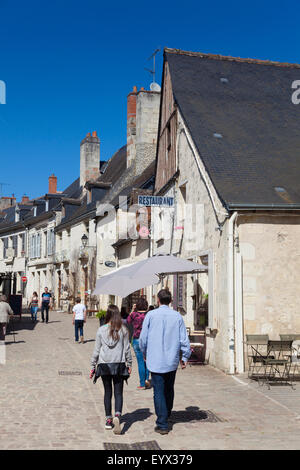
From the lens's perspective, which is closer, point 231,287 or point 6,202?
point 231,287

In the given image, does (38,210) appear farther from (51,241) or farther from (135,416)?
(135,416)

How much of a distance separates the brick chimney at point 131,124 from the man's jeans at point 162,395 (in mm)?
22996

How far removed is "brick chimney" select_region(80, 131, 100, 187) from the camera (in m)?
35.0

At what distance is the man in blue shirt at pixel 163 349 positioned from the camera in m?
6.02

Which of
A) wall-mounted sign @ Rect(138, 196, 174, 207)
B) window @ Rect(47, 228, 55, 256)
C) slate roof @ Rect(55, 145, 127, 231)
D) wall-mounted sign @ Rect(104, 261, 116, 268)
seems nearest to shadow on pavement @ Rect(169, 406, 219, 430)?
wall-mounted sign @ Rect(138, 196, 174, 207)

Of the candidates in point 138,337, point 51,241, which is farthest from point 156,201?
point 51,241

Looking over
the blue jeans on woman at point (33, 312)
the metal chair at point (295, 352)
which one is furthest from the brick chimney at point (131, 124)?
the metal chair at point (295, 352)

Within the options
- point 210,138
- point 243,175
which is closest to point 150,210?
point 210,138

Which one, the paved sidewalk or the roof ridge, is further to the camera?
the roof ridge

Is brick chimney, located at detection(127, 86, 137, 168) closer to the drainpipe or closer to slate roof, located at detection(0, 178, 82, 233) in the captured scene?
slate roof, located at detection(0, 178, 82, 233)

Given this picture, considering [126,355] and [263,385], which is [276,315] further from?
[126,355]

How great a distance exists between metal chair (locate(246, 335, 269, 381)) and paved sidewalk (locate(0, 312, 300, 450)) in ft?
1.04

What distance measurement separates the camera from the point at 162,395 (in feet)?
19.6

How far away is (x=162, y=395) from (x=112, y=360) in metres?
0.67
